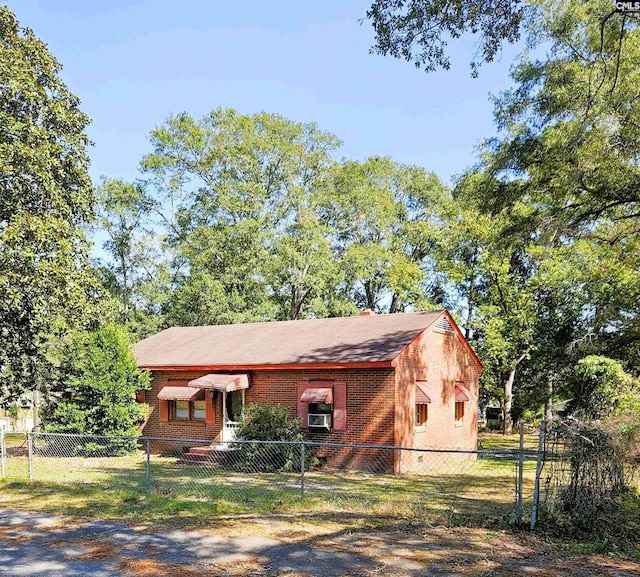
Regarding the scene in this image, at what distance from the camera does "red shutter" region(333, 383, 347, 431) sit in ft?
54.8

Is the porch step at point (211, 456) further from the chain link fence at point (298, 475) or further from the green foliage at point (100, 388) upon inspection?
the green foliage at point (100, 388)

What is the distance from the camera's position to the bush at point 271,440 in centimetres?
1584

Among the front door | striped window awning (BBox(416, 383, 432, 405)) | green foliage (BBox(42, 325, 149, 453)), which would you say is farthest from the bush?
green foliage (BBox(42, 325, 149, 453))

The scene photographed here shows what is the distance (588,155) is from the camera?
13.3 m

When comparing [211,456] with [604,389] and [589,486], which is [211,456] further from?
[589,486]

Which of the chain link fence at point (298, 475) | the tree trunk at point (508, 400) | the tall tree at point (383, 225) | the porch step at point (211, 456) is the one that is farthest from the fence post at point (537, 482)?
the tall tree at point (383, 225)

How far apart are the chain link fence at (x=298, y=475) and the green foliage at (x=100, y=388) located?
50 centimetres

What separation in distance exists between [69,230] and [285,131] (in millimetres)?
23485

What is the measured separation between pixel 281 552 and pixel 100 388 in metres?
12.2

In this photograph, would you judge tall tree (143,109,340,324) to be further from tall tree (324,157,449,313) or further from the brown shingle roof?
the brown shingle roof

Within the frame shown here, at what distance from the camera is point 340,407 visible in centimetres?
1678

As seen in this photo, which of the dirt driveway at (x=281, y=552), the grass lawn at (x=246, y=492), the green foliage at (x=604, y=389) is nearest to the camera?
the dirt driveway at (x=281, y=552)

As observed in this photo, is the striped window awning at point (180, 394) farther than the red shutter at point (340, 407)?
Yes

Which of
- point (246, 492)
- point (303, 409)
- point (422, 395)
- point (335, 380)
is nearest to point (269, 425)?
point (303, 409)
